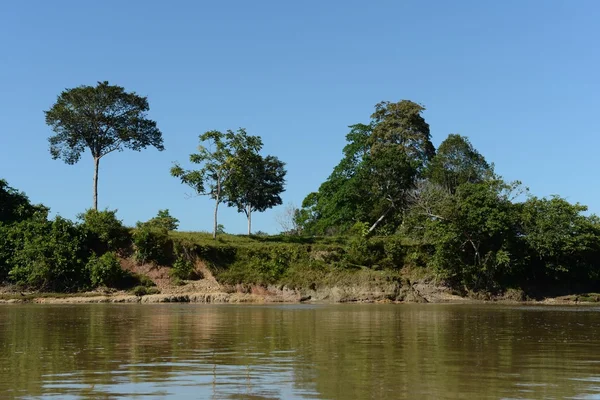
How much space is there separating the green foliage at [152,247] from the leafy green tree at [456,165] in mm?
26187

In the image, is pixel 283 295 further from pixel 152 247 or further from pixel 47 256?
pixel 47 256

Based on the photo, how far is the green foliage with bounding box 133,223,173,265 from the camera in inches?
1948

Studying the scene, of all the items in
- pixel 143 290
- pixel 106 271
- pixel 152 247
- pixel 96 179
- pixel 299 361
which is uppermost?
pixel 96 179

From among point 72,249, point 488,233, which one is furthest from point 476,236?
point 72,249

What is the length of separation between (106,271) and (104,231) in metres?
4.92

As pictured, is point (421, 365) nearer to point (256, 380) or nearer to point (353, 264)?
point (256, 380)

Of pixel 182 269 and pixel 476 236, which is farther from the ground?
pixel 476 236

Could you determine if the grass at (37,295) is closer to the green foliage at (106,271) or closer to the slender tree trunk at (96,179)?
the green foliage at (106,271)

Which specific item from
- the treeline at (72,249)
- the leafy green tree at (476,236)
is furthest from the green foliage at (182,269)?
the leafy green tree at (476,236)

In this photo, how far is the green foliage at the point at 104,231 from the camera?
5025 centimetres

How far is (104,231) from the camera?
1981 inches

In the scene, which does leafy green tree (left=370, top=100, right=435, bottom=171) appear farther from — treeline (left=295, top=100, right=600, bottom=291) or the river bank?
the river bank

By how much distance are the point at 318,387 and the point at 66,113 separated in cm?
5159

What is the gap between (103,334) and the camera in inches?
744
